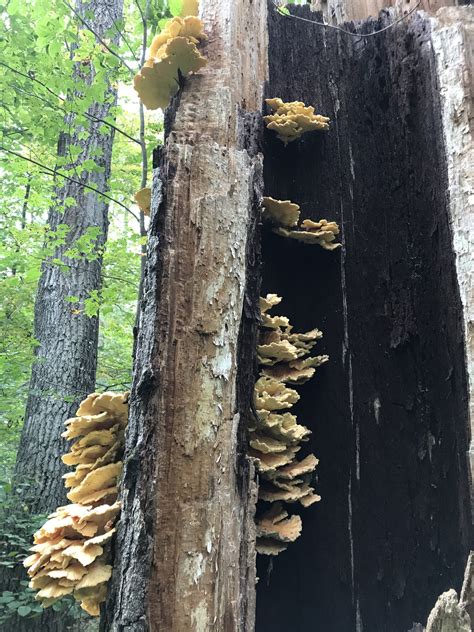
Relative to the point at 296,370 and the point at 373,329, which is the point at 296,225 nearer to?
the point at 373,329

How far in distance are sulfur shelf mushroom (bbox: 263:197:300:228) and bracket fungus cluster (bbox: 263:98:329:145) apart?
495mm

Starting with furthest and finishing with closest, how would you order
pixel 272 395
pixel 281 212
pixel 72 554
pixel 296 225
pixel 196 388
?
pixel 296 225 < pixel 281 212 < pixel 272 395 < pixel 196 388 < pixel 72 554

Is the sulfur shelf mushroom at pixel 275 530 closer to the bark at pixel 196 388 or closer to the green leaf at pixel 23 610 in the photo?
the bark at pixel 196 388

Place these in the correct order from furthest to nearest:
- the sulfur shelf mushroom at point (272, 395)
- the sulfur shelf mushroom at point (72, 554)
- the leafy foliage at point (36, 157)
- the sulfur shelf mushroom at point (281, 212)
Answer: the leafy foliage at point (36, 157)
the sulfur shelf mushroom at point (281, 212)
the sulfur shelf mushroom at point (272, 395)
the sulfur shelf mushroom at point (72, 554)

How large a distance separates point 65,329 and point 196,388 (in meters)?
4.65

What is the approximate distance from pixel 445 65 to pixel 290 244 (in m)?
1.40

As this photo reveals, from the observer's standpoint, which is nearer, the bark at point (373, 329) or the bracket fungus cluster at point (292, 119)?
the bark at point (373, 329)

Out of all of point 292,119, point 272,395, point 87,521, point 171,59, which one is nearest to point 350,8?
point 292,119

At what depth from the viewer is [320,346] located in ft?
9.95

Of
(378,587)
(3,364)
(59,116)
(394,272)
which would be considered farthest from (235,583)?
(59,116)

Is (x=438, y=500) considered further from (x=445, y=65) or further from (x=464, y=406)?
(x=445, y=65)

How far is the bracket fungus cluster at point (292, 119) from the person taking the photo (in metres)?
3.01

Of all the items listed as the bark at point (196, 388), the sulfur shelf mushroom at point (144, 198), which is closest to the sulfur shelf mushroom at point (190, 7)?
the bark at point (196, 388)

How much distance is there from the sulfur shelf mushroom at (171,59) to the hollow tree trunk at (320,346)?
15 cm
